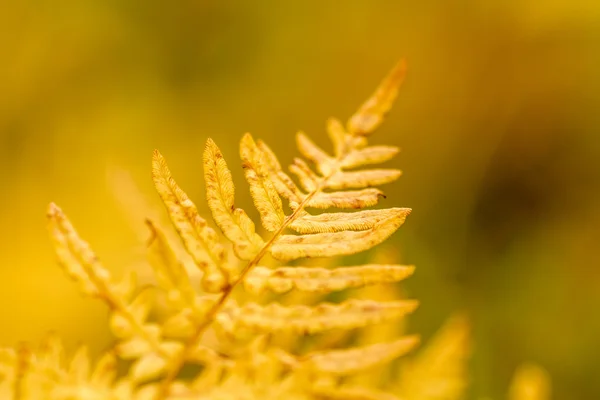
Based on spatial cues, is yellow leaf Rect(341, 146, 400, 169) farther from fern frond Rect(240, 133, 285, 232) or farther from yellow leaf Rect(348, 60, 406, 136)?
fern frond Rect(240, 133, 285, 232)

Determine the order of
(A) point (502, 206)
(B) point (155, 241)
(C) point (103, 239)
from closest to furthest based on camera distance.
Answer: (B) point (155, 241)
(C) point (103, 239)
(A) point (502, 206)

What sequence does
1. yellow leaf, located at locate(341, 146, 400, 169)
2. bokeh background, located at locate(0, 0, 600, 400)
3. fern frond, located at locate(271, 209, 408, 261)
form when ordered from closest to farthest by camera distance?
fern frond, located at locate(271, 209, 408, 261) < yellow leaf, located at locate(341, 146, 400, 169) < bokeh background, located at locate(0, 0, 600, 400)

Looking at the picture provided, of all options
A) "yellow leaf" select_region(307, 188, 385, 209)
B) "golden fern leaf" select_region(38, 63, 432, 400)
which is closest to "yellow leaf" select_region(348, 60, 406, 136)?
"golden fern leaf" select_region(38, 63, 432, 400)

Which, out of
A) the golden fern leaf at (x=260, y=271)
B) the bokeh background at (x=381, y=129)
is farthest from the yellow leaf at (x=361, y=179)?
the bokeh background at (x=381, y=129)

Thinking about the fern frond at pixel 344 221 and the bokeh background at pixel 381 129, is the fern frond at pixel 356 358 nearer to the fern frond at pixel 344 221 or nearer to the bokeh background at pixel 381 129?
the fern frond at pixel 344 221

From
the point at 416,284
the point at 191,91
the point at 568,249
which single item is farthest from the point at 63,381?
the point at 568,249

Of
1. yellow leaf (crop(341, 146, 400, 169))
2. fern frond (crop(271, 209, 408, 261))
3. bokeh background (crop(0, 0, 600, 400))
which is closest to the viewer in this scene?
fern frond (crop(271, 209, 408, 261))

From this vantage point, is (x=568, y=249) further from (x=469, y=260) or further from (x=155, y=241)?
(x=155, y=241)
